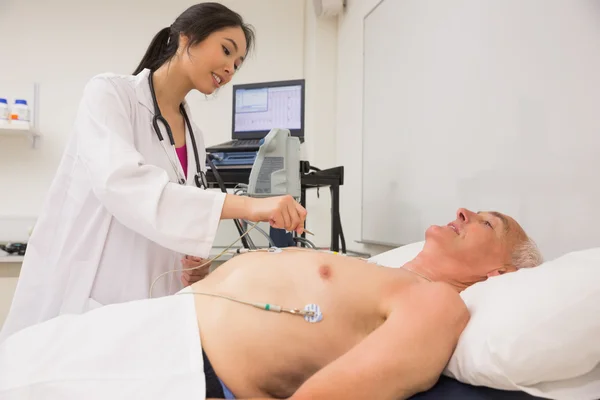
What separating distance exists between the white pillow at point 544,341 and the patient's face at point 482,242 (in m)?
0.38

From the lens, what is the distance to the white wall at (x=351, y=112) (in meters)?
2.79

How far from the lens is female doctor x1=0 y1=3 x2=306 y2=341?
101cm

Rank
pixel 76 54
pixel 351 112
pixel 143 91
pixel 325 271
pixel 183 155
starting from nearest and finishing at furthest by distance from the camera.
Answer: pixel 325 271
pixel 143 91
pixel 183 155
pixel 351 112
pixel 76 54

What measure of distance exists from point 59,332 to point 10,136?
9.05 feet

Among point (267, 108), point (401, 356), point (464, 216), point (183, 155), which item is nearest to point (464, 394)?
point (401, 356)

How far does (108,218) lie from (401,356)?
86 cm

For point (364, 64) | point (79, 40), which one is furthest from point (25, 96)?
point (364, 64)

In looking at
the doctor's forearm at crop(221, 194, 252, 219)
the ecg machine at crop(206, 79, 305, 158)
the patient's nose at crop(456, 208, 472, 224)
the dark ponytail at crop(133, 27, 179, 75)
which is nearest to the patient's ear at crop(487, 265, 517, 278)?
the patient's nose at crop(456, 208, 472, 224)

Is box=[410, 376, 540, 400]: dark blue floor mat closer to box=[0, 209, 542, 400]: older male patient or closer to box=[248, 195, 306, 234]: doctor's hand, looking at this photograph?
box=[0, 209, 542, 400]: older male patient

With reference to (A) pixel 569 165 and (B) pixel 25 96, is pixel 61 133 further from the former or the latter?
(A) pixel 569 165

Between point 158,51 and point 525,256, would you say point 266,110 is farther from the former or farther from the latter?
point 525,256

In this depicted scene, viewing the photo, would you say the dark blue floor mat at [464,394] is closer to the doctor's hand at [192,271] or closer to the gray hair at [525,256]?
the gray hair at [525,256]

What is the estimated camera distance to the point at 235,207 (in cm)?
103

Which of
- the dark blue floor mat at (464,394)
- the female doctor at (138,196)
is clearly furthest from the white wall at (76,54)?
the dark blue floor mat at (464,394)
